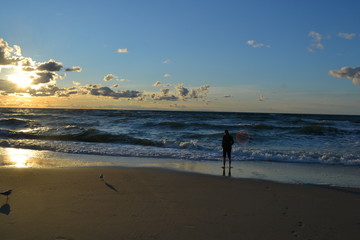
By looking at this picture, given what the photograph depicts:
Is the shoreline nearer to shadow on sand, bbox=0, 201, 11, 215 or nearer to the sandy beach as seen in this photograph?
the sandy beach

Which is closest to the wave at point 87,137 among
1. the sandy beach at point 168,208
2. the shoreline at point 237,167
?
the shoreline at point 237,167

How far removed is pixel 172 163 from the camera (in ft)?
39.9

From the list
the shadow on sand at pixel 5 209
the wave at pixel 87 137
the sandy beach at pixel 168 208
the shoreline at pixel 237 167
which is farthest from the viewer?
the wave at pixel 87 137

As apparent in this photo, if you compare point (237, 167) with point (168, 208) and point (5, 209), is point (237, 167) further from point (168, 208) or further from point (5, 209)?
point (5, 209)

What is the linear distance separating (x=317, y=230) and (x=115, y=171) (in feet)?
21.2

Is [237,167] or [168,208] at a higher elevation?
[168,208]

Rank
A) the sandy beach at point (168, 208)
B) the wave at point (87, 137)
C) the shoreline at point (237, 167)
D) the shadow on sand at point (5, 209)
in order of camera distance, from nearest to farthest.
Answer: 1. the sandy beach at point (168, 208)
2. the shadow on sand at point (5, 209)
3. the shoreline at point (237, 167)
4. the wave at point (87, 137)

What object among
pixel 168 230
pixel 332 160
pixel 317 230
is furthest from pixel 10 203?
pixel 332 160

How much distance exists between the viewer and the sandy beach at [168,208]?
16.0 ft

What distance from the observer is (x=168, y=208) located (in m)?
6.01

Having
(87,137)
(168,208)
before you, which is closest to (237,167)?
(168,208)

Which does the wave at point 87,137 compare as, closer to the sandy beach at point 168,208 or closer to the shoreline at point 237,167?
the shoreline at point 237,167

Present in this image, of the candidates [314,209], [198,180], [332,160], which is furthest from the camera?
[332,160]

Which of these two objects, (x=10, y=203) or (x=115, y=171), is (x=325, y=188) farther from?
(x=10, y=203)
